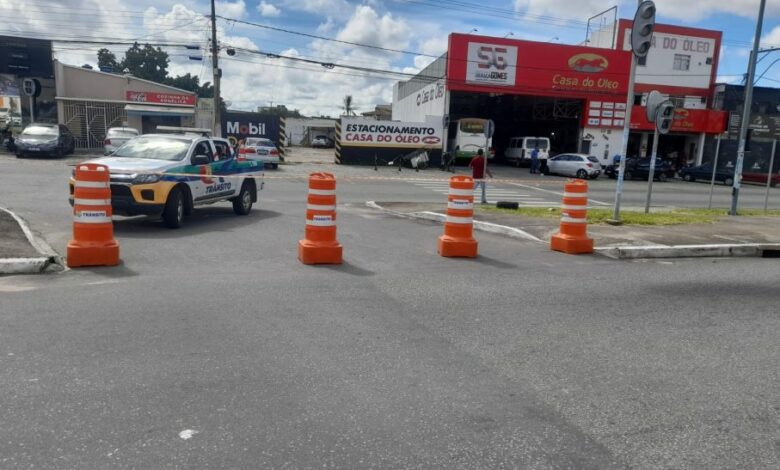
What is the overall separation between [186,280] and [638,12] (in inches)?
404

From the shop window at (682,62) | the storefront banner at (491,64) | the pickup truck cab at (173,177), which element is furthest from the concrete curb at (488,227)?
the shop window at (682,62)

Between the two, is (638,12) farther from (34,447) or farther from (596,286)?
(34,447)

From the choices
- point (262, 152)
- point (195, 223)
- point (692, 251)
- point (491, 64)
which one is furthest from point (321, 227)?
point (491, 64)

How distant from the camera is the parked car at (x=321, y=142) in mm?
74550

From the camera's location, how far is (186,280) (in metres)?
6.97

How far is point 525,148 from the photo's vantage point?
135ft

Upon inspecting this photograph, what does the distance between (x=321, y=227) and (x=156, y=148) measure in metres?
5.41

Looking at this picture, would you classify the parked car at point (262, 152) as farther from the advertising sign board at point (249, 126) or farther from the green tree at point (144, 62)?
the green tree at point (144, 62)

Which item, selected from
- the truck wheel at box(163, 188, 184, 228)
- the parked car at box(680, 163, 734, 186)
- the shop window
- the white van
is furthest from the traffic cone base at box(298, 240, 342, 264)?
the shop window

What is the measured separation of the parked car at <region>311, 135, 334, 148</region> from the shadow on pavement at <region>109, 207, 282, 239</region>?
61.0 meters

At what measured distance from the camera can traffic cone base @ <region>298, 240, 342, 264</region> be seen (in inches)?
318

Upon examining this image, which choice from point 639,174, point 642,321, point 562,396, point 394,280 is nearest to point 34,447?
point 562,396

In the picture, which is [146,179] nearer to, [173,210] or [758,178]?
[173,210]

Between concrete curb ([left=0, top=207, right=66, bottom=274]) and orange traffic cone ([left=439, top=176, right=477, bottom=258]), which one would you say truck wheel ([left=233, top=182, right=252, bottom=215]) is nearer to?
concrete curb ([left=0, top=207, right=66, bottom=274])
